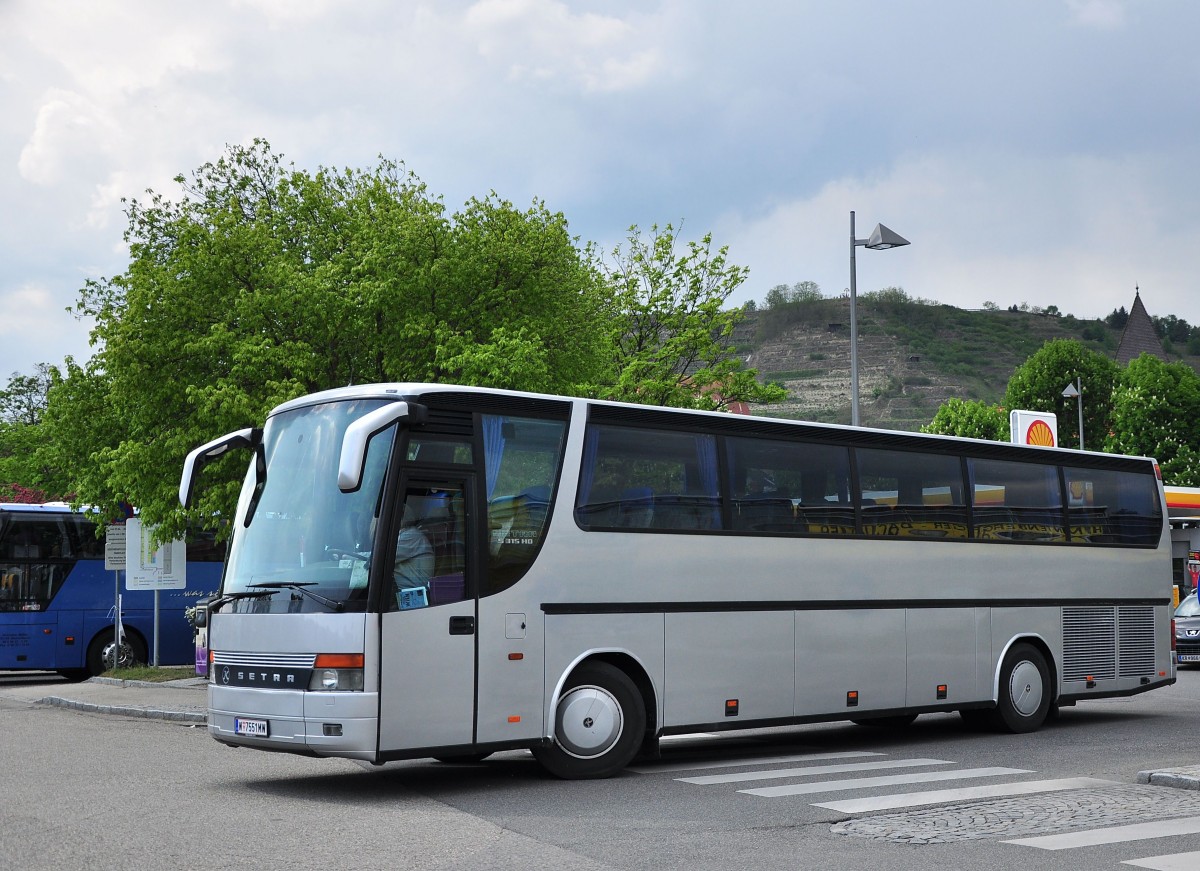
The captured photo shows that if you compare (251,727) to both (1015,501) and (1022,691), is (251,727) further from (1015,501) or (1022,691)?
(1015,501)

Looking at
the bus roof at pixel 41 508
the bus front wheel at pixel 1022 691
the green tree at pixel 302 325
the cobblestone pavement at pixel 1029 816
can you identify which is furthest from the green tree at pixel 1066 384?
the cobblestone pavement at pixel 1029 816

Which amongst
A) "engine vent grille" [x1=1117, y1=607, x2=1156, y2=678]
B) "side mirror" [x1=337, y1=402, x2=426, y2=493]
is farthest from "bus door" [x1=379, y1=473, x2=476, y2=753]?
"engine vent grille" [x1=1117, y1=607, x2=1156, y2=678]

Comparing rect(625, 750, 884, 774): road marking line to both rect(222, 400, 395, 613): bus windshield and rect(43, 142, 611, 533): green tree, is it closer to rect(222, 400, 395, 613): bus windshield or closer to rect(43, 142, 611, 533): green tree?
rect(222, 400, 395, 613): bus windshield

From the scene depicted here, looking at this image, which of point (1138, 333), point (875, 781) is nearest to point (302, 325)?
point (875, 781)

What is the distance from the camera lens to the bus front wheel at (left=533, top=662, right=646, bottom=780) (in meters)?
11.9

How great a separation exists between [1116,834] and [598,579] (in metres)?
4.74

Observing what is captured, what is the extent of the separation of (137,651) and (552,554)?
68.0 ft

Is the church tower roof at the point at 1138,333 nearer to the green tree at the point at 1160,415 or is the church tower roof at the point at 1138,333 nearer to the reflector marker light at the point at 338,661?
the green tree at the point at 1160,415

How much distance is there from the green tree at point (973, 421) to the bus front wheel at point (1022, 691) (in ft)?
233

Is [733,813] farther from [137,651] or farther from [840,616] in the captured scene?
[137,651]

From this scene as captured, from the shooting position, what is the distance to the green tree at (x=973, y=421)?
86688 millimetres

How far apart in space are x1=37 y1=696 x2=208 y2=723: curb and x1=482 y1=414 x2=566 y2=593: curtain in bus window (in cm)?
906

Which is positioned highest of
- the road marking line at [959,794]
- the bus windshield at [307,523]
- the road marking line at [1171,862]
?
the bus windshield at [307,523]

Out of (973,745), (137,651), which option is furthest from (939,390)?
(973,745)
